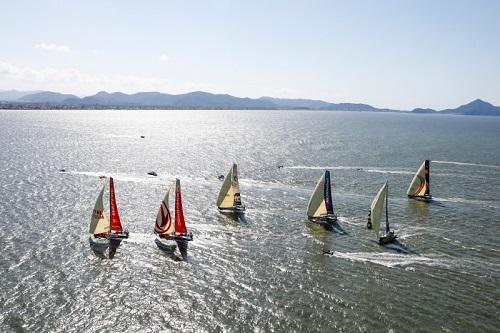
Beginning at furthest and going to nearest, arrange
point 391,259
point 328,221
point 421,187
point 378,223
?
point 421,187 < point 328,221 < point 378,223 < point 391,259

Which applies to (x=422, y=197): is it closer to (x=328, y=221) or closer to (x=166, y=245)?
(x=328, y=221)

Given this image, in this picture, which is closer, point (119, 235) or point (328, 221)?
point (119, 235)

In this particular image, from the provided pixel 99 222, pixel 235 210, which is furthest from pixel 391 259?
pixel 99 222

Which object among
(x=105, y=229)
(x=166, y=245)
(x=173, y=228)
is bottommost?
(x=166, y=245)

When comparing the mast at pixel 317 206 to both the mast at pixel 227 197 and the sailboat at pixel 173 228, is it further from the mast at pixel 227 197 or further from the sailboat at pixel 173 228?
the sailboat at pixel 173 228

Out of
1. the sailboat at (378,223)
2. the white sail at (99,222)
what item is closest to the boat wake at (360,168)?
the sailboat at (378,223)

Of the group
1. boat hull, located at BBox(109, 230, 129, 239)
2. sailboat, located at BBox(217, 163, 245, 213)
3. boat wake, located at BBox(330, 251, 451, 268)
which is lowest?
boat wake, located at BBox(330, 251, 451, 268)

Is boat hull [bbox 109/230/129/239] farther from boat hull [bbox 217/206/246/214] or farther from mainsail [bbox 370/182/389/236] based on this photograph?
mainsail [bbox 370/182/389/236]

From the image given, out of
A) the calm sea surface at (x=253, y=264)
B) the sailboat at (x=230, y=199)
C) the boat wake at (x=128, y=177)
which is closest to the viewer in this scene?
the calm sea surface at (x=253, y=264)

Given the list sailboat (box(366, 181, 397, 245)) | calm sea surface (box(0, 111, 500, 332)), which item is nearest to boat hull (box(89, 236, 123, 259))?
calm sea surface (box(0, 111, 500, 332))

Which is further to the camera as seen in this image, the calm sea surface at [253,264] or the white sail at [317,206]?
the white sail at [317,206]
